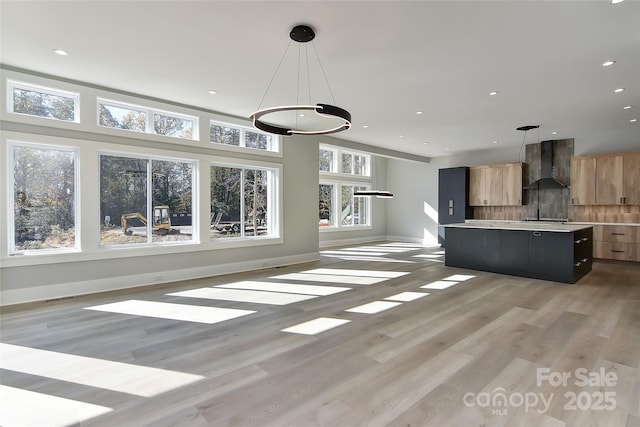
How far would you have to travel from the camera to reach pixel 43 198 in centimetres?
464

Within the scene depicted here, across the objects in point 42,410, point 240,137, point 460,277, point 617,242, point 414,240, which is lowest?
point 42,410

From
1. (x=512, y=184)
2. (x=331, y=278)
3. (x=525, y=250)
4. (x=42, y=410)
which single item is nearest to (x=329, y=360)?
(x=42, y=410)

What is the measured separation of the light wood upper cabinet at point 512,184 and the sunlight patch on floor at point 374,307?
7.03 meters

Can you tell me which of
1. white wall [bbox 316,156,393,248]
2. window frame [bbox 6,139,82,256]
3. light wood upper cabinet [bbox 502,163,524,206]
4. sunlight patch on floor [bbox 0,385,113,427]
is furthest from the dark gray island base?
window frame [bbox 6,139,82,256]

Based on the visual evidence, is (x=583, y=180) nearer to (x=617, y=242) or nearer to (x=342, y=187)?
(x=617, y=242)

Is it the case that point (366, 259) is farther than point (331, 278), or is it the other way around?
point (366, 259)

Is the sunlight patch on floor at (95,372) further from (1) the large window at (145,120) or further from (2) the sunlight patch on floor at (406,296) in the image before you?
(1) the large window at (145,120)

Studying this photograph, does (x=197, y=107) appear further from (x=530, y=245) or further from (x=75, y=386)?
(x=530, y=245)

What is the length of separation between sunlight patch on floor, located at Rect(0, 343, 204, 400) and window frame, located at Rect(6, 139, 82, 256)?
2069 millimetres

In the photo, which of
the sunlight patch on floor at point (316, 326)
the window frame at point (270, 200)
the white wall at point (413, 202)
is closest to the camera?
the sunlight patch on floor at point (316, 326)

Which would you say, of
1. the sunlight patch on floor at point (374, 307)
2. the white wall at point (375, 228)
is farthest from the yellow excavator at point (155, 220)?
the white wall at point (375, 228)

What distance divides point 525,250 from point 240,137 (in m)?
6.12

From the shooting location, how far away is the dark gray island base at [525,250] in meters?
5.53

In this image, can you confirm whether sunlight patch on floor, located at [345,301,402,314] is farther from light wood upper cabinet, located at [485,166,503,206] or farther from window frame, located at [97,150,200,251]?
light wood upper cabinet, located at [485,166,503,206]
